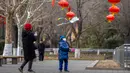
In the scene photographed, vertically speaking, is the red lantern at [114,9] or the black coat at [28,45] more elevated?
the red lantern at [114,9]

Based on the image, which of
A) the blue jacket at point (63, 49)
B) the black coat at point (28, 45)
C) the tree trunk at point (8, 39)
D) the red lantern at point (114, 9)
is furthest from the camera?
the tree trunk at point (8, 39)

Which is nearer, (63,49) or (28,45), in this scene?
(28,45)

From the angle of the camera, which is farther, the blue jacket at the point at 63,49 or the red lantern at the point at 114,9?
the red lantern at the point at 114,9

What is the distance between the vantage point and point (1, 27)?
186ft

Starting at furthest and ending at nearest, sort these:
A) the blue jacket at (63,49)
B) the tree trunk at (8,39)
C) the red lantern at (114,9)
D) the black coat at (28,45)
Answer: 1. the tree trunk at (8,39)
2. the red lantern at (114,9)
3. the blue jacket at (63,49)
4. the black coat at (28,45)

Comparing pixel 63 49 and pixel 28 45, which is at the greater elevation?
pixel 28 45

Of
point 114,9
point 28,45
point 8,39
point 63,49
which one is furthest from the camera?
point 8,39

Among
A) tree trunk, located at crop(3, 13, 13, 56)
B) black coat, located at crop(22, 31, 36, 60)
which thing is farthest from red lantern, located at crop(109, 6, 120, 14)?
tree trunk, located at crop(3, 13, 13, 56)

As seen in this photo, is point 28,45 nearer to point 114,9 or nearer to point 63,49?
point 63,49

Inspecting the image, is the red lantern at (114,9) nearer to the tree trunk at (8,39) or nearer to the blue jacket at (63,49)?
the blue jacket at (63,49)

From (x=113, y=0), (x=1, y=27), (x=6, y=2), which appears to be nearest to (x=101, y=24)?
(x=1, y=27)

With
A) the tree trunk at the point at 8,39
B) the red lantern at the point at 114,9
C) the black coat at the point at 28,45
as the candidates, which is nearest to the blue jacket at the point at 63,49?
the black coat at the point at 28,45

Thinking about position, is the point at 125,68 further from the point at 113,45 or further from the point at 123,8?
the point at 113,45

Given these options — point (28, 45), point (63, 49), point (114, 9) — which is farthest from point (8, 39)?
point (28, 45)
